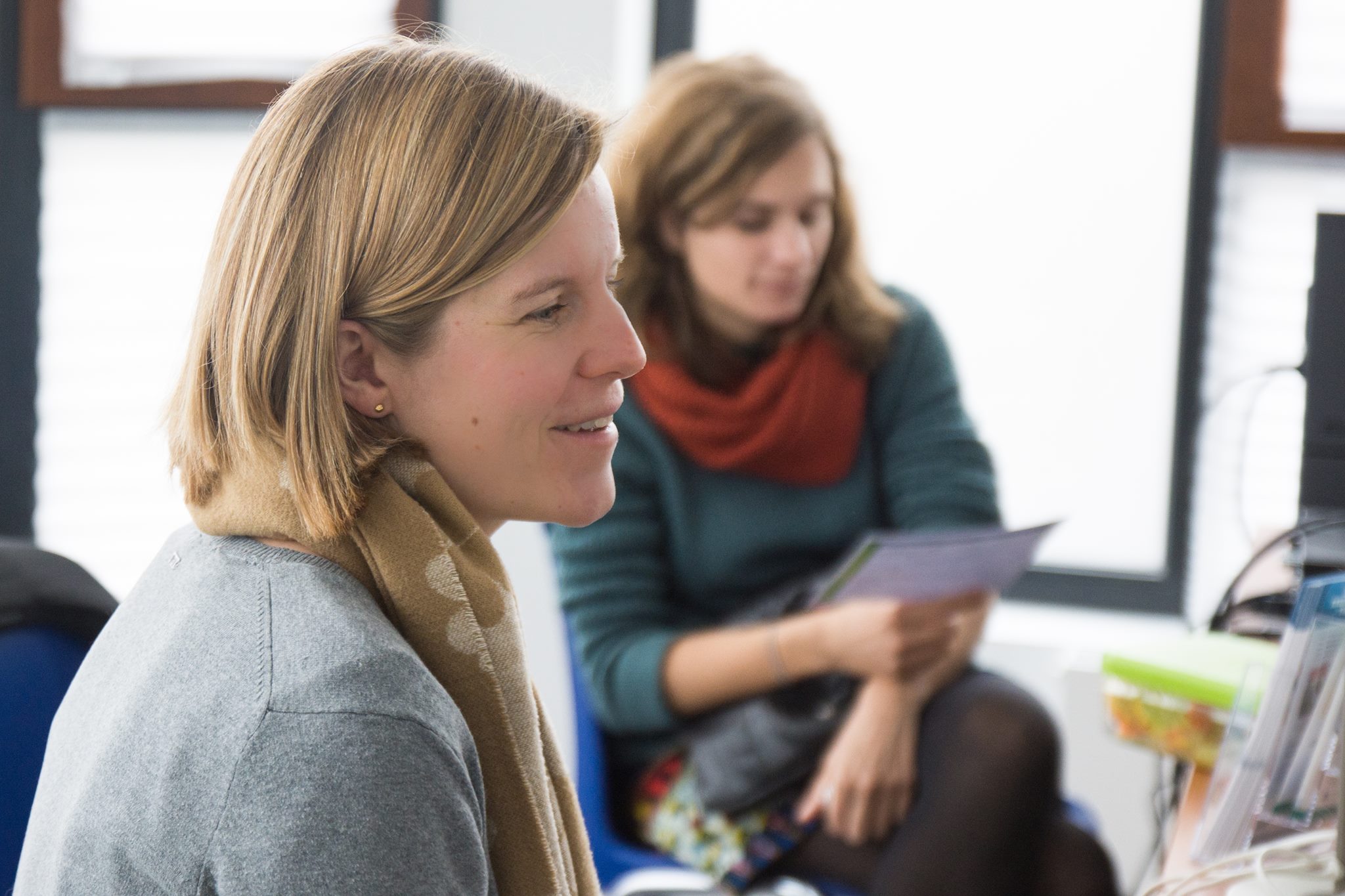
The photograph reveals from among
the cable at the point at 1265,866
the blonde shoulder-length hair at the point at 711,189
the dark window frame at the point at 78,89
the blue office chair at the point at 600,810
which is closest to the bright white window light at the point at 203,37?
the dark window frame at the point at 78,89

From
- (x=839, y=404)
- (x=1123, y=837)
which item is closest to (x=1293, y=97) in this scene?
(x=839, y=404)

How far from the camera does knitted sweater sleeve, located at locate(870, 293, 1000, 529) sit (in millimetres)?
1780

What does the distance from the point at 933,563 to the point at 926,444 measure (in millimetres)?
404

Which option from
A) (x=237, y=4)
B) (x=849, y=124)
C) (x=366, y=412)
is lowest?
(x=366, y=412)

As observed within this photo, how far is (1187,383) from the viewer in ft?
8.34

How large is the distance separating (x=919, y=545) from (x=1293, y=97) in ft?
4.89

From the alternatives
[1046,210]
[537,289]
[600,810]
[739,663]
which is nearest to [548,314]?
[537,289]

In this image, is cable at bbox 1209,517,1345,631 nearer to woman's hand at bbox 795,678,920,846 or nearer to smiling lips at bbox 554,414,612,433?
woman's hand at bbox 795,678,920,846

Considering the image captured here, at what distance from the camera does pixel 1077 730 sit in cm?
232

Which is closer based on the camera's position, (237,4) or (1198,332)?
(1198,332)

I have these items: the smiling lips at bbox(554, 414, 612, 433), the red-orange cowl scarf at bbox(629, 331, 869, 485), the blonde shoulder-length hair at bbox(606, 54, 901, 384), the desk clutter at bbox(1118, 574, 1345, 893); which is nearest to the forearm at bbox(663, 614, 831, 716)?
the red-orange cowl scarf at bbox(629, 331, 869, 485)

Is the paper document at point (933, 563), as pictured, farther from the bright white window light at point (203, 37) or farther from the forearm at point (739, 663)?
the bright white window light at point (203, 37)

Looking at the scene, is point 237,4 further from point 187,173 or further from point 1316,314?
point 1316,314

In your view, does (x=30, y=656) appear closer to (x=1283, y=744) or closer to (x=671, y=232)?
(x=1283, y=744)
